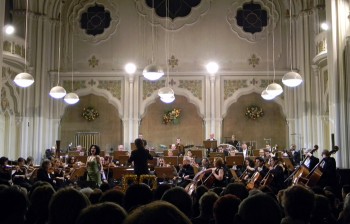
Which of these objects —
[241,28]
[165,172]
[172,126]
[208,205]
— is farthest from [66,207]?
[241,28]

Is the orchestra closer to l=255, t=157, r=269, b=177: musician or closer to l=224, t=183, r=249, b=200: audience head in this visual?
l=255, t=157, r=269, b=177: musician

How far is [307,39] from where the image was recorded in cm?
2081

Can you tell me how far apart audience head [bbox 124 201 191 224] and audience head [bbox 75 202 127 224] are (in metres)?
0.45

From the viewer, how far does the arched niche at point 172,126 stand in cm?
2322

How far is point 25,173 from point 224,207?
401 inches

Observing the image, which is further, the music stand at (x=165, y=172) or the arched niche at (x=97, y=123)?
the arched niche at (x=97, y=123)

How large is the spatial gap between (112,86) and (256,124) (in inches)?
288

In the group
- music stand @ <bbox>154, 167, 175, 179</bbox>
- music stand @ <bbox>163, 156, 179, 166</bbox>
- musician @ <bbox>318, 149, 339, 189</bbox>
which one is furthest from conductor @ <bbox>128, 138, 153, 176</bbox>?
music stand @ <bbox>163, 156, 179, 166</bbox>

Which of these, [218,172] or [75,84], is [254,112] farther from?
[218,172]

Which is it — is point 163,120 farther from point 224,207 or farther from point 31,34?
point 224,207

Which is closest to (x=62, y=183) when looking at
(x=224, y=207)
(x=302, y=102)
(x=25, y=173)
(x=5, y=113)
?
(x=25, y=173)

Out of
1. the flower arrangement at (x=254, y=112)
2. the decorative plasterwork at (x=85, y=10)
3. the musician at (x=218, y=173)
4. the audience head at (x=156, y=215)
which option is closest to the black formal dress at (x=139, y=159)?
the musician at (x=218, y=173)

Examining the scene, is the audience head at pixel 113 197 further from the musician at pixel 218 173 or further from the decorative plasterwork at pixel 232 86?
the decorative plasterwork at pixel 232 86

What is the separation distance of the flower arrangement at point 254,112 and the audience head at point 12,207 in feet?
67.7
